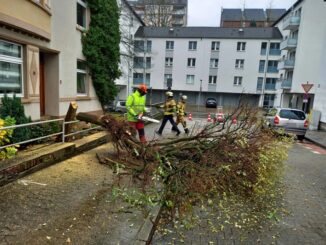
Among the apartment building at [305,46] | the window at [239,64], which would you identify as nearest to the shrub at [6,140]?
the apartment building at [305,46]

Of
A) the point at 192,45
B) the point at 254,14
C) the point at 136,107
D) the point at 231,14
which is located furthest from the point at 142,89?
the point at 254,14

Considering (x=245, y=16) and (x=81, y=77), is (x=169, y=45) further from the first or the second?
(x=245, y=16)

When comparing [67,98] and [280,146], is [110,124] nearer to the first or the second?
[280,146]

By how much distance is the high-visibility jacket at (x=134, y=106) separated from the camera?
7.72 meters

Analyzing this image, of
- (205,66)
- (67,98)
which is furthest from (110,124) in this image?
(205,66)

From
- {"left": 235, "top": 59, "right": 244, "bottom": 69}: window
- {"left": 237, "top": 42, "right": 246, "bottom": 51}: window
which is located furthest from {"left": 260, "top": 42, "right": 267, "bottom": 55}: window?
{"left": 235, "top": 59, "right": 244, "bottom": 69}: window

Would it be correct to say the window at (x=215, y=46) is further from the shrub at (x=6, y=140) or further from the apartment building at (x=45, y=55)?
the shrub at (x=6, y=140)

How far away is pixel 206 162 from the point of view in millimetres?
4730

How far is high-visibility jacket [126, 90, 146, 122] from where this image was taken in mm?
7720

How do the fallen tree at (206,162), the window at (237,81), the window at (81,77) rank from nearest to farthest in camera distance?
the fallen tree at (206,162) → the window at (81,77) → the window at (237,81)

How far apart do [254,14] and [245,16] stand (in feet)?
9.82

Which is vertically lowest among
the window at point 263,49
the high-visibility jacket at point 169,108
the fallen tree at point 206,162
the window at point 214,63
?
the fallen tree at point 206,162

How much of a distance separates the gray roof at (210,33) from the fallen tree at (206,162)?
1696 inches

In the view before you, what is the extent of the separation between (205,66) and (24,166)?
44.3 meters
